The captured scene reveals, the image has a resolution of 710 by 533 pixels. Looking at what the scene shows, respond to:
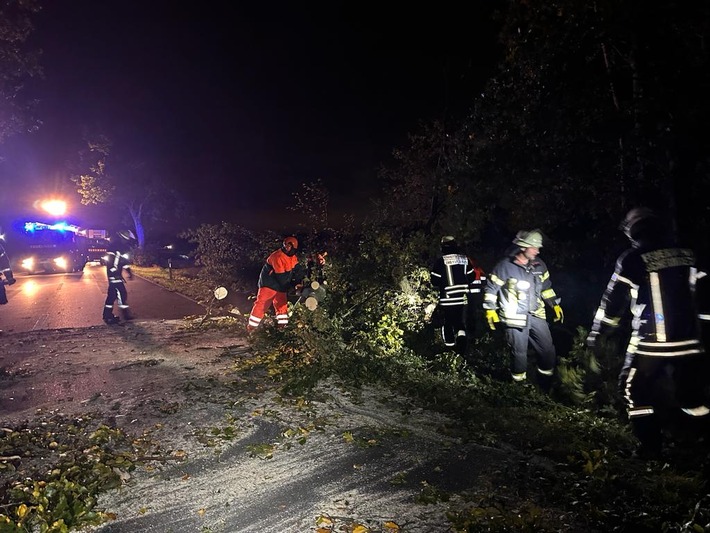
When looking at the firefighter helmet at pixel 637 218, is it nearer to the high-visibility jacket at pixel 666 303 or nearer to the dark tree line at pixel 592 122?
the high-visibility jacket at pixel 666 303

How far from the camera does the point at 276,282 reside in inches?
336

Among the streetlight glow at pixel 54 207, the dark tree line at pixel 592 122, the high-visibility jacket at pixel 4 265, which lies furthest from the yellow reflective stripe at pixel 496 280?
the streetlight glow at pixel 54 207

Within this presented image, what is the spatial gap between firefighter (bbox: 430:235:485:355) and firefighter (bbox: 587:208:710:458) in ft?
9.26

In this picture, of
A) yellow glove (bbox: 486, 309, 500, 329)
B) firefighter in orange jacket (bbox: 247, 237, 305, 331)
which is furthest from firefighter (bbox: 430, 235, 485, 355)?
firefighter in orange jacket (bbox: 247, 237, 305, 331)

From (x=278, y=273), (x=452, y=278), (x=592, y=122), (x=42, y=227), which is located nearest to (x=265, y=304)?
(x=278, y=273)

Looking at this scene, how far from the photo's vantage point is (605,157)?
7.37 meters

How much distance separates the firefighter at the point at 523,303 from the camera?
17.7 ft

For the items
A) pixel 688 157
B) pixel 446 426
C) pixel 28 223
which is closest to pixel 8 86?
pixel 446 426

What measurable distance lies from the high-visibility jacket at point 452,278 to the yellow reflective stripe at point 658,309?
3.15 m

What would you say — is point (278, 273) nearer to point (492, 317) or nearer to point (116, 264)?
point (116, 264)

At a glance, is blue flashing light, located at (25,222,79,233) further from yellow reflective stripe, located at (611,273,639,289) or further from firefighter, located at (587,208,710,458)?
firefighter, located at (587,208,710,458)

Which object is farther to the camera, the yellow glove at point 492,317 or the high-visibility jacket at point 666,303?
the yellow glove at point 492,317

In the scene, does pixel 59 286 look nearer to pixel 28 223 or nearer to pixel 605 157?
pixel 28 223

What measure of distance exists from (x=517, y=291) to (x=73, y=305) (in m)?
11.5
